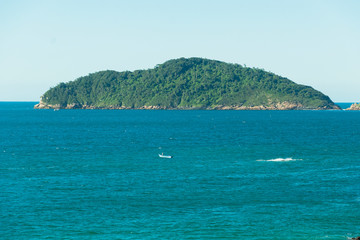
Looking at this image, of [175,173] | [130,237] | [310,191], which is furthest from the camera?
[175,173]

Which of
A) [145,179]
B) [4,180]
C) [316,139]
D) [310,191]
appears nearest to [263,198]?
[310,191]

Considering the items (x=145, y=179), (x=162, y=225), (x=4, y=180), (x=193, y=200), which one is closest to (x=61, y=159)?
(x=4, y=180)

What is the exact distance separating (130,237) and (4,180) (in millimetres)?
42917

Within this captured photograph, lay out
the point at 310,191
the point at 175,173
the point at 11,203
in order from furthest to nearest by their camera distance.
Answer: the point at 175,173 → the point at 310,191 → the point at 11,203

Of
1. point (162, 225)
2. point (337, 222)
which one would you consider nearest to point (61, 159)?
point (162, 225)

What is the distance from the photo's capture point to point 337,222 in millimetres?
62781

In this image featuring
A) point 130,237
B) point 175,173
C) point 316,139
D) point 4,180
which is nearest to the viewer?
point 130,237

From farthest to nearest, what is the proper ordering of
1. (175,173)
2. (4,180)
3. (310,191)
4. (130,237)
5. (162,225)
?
1. (175,173)
2. (4,180)
3. (310,191)
4. (162,225)
5. (130,237)

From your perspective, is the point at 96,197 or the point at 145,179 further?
the point at 145,179

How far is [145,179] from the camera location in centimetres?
9019

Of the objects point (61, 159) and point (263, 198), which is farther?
point (61, 159)

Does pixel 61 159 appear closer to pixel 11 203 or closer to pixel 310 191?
pixel 11 203

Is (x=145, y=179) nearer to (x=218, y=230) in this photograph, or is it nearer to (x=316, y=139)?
(x=218, y=230)

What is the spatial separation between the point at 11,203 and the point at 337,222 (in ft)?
170
